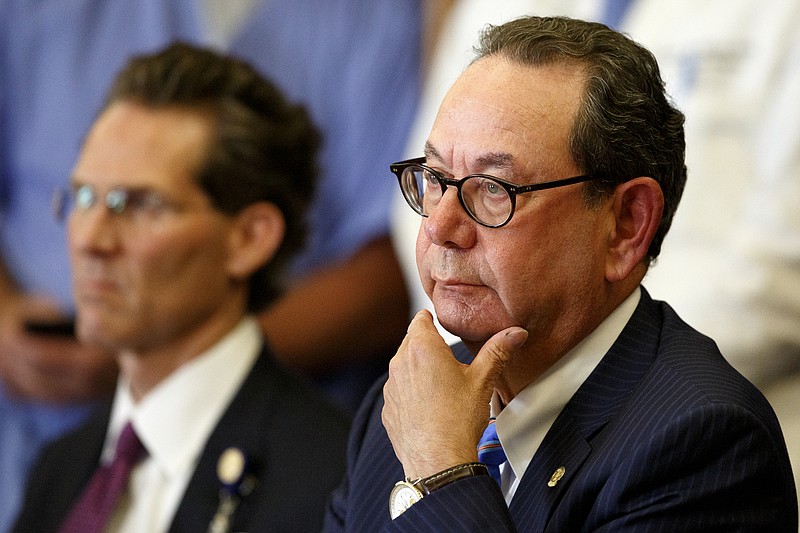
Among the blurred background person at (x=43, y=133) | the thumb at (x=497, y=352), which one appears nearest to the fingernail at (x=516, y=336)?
the thumb at (x=497, y=352)

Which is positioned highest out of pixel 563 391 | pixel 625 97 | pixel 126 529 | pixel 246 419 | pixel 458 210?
pixel 625 97

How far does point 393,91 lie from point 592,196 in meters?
2.06

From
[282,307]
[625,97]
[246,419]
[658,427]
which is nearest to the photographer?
[658,427]

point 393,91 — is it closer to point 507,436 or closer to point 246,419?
point 246,419

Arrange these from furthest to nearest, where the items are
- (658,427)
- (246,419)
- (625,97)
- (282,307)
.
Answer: (282,307), (246,419), (625,97), (658,427)

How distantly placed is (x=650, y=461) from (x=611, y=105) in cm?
44

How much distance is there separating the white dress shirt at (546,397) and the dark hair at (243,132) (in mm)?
1173

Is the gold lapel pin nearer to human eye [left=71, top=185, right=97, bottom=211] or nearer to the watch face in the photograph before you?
the watch face

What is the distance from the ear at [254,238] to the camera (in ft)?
8.45

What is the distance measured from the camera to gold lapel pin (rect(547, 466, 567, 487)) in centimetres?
146

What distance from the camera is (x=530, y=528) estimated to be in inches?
57.7

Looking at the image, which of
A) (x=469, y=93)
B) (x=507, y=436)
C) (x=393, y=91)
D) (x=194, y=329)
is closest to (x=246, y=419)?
(x=194, y=329)

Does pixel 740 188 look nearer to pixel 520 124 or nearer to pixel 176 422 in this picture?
pixel 520 124

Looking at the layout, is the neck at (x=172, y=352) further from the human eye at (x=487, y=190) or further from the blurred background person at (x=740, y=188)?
the human eye at (x=487, y=190)
